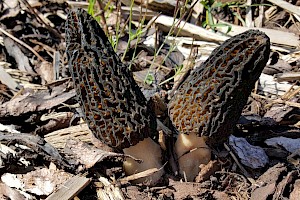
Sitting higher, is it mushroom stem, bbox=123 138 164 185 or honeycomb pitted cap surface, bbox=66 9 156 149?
honeycomb pitted cap surface, bbox=66 9 156 149

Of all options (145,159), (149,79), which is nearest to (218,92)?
(145,159)

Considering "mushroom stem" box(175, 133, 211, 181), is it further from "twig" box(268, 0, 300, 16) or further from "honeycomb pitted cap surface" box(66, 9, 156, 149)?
"twig" box(268, 0, 300, 16)

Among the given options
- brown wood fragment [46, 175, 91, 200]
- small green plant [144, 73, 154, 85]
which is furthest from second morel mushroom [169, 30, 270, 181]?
small green plant [144, 73, 154, 85]

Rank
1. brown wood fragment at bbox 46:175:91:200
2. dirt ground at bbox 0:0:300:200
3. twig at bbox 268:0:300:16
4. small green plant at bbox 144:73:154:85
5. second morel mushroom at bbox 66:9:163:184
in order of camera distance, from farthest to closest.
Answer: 1. twig at bbox 268:0:300:16
2. small green plant at bbox 144:73:154:85
3. dirt ground at bbox 0:0:300:200
4. brown wood fragment at bbox 46:175:91:200
5. second morel mushroom at bbox 66:9:163:184

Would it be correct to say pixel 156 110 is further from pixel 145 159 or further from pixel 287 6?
pixel 287 6

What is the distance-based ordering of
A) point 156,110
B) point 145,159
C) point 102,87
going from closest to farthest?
point 102,87
point 145,159
point 156,110

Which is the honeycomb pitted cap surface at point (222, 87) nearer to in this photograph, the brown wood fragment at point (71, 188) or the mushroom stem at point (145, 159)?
the mushroom stem at point (145, 159)
